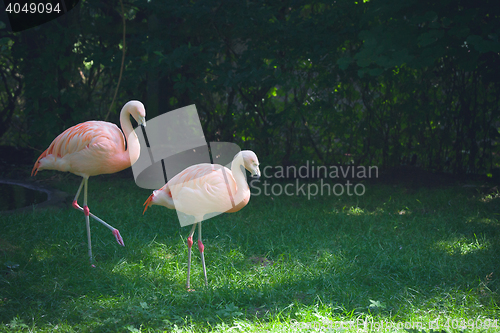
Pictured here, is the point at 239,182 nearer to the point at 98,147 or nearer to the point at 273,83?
the point at 98,147

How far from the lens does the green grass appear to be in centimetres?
262

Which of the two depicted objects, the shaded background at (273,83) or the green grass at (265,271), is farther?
the shaded background at (273,83)

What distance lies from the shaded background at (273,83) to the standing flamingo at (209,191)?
7.93 ft

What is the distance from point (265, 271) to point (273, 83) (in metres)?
2.76

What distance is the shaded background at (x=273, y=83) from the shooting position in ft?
17.4

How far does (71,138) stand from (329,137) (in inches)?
156

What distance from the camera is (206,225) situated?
4406mm

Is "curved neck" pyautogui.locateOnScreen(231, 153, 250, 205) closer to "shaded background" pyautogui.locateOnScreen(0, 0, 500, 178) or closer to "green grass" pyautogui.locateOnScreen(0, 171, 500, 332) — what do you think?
"green grass" pyautogui.locateOnScreen(0, 171, 500, 332)

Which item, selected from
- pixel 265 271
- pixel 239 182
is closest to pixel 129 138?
pixel 239 182

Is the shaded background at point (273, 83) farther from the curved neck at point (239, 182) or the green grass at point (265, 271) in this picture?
the curved neck at point (239, 182)

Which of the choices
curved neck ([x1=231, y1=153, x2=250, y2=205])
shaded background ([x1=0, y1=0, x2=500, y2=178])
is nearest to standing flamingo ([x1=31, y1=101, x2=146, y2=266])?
curved neck ([x1=231, y1=153, x2=250, y2=205])

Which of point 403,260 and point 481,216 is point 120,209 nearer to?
point 403,260

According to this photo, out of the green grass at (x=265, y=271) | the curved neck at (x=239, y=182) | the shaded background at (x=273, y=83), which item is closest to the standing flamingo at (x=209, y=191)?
the curved neck at (x=239, y=182)

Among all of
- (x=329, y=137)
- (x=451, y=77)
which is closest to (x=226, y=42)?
(x=329, y=137)
